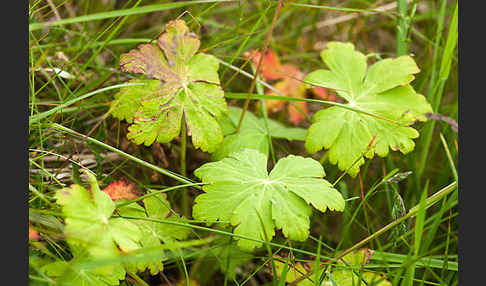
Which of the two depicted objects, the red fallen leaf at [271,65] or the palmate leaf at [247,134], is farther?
the red fallen leaf at [271,65]

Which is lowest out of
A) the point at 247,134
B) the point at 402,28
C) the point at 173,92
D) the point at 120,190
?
the point at 120,190

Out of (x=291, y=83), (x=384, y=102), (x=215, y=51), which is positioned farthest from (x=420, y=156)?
(x=215, y=51)

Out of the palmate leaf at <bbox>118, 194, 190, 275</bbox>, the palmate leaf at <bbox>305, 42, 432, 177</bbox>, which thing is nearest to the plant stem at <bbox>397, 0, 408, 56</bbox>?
the palmate leaf at <bbox>305, 42, 432, 177</bbox>

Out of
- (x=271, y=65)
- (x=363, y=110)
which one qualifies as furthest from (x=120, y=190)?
(x=271, y=65)

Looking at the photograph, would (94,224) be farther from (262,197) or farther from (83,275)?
(262,197)

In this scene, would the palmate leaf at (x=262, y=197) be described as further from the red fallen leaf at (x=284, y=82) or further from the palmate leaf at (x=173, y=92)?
the red fallen leaf at (x=284, y=82)

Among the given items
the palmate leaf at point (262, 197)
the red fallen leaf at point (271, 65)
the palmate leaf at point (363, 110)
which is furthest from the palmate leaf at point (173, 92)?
the red fallen leaf at point (271, 65)
